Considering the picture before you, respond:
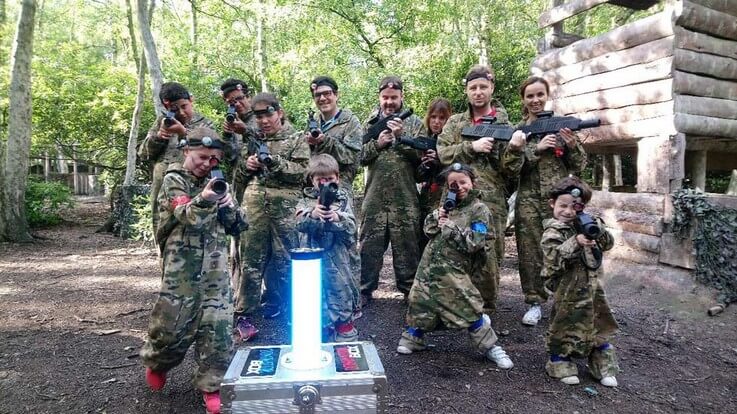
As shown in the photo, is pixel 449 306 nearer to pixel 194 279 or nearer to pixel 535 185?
pixel 535 185

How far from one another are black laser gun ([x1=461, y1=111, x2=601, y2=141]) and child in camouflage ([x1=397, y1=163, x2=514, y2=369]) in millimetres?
663

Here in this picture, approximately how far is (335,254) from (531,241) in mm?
1998

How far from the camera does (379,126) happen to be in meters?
4.89

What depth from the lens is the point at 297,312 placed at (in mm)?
1938

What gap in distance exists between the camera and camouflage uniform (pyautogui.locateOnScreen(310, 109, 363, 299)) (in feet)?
14.8

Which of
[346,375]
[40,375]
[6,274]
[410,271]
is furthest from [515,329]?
[6,274]

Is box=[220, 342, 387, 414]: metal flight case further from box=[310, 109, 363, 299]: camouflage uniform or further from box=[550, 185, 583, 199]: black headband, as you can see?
box=[310, 109, 363, 299]: camouflage uniform

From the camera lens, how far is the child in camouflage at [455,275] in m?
3.66

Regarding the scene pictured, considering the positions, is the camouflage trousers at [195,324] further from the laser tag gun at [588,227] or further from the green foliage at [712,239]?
the green foliage at [712,239]

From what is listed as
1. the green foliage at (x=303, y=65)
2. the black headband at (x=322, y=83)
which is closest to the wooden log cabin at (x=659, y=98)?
the black headband at (x=322, y=83)

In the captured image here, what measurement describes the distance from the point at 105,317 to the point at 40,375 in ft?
4.84

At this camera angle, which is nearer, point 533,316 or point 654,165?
point 533,316

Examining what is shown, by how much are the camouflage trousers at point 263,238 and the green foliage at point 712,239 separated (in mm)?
4447

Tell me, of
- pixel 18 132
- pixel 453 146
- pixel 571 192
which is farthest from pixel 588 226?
pixel 18 132
